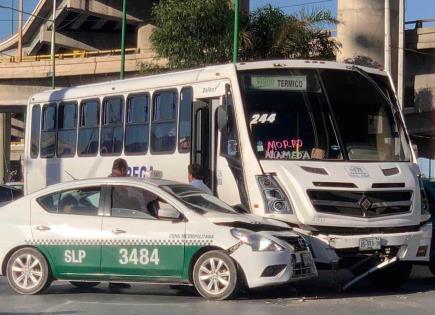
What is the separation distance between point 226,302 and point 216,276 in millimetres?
339

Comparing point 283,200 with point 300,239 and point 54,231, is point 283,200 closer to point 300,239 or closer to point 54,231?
point 300,239

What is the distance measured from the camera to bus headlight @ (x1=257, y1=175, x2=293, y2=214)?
424 inches

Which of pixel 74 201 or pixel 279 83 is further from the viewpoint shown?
pixel 279 83

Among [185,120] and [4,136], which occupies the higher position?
[4,136]

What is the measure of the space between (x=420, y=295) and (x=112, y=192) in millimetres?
4428

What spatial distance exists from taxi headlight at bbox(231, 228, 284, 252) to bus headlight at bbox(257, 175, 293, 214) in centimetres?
87

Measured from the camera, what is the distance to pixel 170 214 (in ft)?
33.9

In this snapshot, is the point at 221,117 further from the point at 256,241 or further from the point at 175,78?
the point at 256,241

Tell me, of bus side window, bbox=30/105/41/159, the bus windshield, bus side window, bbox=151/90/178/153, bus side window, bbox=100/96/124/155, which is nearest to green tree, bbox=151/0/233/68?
bus side window, bbox=30/105/41/159

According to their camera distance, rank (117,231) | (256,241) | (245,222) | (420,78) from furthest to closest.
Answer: (420,78)
(117,231)
(245,222)
(256,241)

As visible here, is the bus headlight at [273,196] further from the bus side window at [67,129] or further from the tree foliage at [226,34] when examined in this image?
the tree foliage at [226,34]

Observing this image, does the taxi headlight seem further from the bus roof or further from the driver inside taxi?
the bus roof

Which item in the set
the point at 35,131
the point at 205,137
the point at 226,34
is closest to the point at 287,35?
the point at 226,34

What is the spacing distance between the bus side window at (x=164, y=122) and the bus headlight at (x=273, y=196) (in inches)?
106
